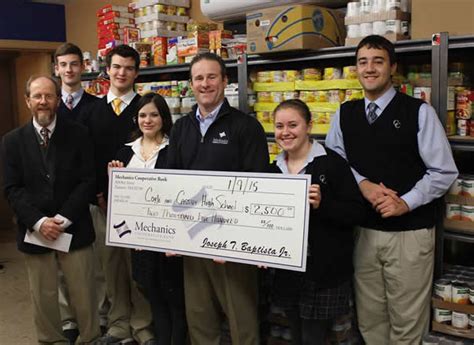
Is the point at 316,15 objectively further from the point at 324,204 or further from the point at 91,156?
the point at 91,156

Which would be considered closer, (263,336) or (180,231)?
(180,231)

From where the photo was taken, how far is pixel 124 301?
3.15 m

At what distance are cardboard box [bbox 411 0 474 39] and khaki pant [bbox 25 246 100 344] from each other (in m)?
2.13

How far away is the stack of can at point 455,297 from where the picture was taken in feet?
8.25

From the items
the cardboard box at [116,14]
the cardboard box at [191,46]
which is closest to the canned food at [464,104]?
the cardboard box at [191,46]

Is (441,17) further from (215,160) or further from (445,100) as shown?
(215,160)

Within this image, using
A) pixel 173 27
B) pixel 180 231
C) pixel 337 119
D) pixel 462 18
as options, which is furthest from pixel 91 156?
pixel 462 18

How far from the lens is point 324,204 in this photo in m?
2.20

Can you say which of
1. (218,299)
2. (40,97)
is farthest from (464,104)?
(40,97)

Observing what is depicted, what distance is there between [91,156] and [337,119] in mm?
1351

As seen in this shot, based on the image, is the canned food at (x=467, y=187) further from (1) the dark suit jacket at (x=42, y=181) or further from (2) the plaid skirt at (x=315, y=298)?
(1) the dark suit jacket at (x=42, y=181)

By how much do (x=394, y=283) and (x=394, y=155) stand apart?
2.02 feet

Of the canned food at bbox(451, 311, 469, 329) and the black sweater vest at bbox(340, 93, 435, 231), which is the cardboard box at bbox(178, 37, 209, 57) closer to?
the black sweater vest at bbox(340, 93, 435, 231)

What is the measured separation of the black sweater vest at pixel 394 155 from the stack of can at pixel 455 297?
345 mm
